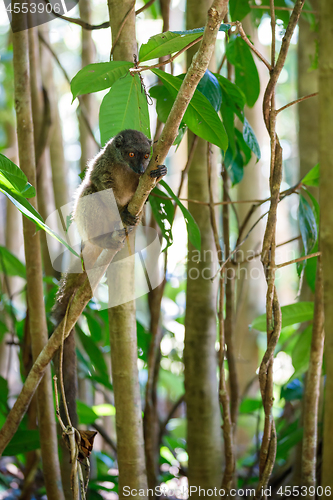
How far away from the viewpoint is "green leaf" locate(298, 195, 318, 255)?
1983 millimetres

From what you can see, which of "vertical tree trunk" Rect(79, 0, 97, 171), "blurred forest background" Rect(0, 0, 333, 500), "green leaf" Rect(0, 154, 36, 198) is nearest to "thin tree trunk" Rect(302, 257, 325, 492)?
"blurred forest background" Rect(0, 0, 333, 500)

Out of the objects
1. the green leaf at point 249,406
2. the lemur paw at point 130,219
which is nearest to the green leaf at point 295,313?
the lemur paw at point 130,219

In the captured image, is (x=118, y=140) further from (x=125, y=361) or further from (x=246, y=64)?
(x=125, y=361)

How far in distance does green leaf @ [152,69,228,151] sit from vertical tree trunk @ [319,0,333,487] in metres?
0.60

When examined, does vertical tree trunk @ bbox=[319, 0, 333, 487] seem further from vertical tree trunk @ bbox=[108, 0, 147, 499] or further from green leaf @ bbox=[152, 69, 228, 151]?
vertical tree trunk @ bbox=[108, 0, 147, 499]

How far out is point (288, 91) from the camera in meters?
10.6

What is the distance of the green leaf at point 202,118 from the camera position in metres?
1.65

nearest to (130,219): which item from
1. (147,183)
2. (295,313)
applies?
(147,183)

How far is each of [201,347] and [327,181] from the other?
1470mm

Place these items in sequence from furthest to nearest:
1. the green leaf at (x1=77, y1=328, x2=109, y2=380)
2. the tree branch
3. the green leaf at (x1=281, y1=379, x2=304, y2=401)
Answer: the green leaf at (x1=281, y1=379, x2=304, y2=401)
the green leaf at (x1=77, y1=328, x2=109, y2=380)
the tree branch

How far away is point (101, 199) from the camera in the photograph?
225 centimetres

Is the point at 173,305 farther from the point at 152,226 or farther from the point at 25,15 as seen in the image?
the point at 25,15

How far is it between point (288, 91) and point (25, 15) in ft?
31.7

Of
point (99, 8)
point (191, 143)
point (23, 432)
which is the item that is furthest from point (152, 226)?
point (99, 8)
